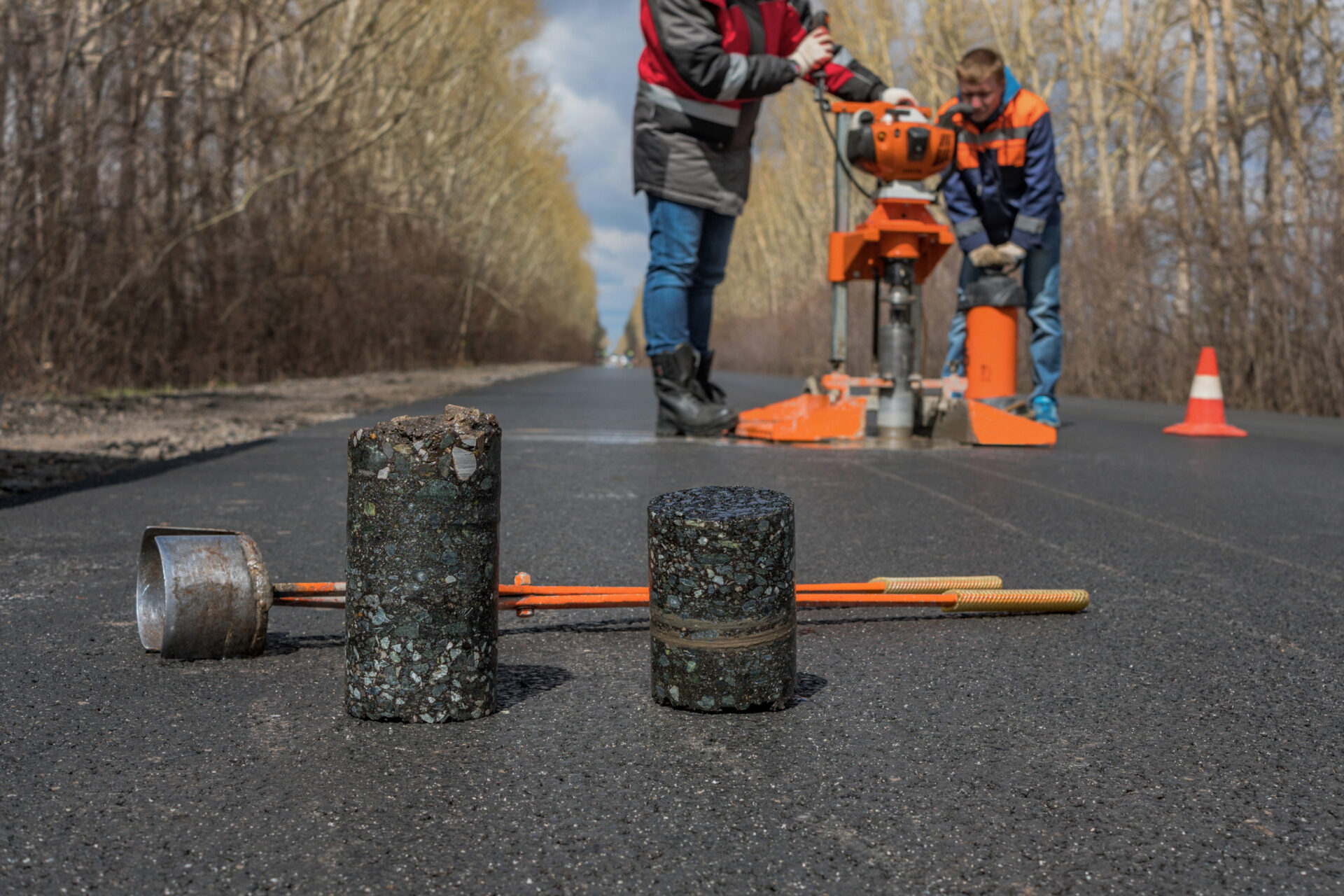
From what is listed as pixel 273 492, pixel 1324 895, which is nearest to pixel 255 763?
pixel 1324 895

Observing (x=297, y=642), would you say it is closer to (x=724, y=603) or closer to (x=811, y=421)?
(x=724, y=603)

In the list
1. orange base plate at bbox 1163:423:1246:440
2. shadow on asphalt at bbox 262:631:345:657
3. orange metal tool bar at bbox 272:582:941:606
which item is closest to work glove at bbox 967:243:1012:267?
orange base plate at bbox 1163:423:1246:440

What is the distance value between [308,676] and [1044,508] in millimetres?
2651

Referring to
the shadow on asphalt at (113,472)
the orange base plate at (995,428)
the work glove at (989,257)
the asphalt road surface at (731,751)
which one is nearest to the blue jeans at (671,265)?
the orange base plate at (995,428)

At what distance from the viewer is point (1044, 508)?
361 cm

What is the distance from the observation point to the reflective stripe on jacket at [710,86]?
17.2 feet

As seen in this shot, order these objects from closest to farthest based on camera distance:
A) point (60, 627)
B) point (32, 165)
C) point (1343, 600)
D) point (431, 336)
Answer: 1. point (60, 627)
2. point (1343, 600)
3. point (32, 165)
4. point (431, 336)

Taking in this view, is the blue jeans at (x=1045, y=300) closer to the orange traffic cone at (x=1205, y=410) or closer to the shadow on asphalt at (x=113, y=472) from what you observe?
the orange traffic cone at (x=1205, y=410)

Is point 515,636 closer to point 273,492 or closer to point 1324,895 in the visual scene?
point 1324,895

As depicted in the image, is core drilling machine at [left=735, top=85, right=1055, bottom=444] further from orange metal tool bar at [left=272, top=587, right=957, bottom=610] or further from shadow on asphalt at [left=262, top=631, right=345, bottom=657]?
shadow on asphalt at [left=262, top=631, right=345, bottom=657]

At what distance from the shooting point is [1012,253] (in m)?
6.45

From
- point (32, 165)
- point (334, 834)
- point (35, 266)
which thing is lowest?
point (334, 834)

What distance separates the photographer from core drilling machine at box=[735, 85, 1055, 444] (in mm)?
5414

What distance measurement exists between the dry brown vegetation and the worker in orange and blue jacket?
5.73 metres
